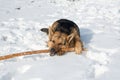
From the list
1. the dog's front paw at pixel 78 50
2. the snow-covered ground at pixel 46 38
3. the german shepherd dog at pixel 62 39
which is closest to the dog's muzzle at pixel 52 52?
the german shepherd dog at pixel 62 39

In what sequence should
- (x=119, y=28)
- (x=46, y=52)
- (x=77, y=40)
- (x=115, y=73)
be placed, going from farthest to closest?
1. (x=119, y=28)
2. (x=77, y=40)
3. (x=46, y=52)
4. (x=115, y=73)

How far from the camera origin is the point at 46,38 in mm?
8070

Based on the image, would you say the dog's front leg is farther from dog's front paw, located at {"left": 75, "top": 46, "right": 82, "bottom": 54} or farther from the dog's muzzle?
the dog's muzzle

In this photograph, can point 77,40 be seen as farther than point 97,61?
Yes

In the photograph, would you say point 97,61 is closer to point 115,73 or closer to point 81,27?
point 115,73

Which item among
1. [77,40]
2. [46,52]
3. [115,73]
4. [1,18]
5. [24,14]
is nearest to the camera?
[115,73]

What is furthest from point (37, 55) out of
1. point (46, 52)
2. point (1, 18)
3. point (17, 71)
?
point (1, 18)

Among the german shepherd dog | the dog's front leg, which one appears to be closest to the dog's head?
the german shepherd dog

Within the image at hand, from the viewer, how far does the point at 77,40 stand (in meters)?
7.26

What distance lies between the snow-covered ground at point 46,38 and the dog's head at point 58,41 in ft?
0.71

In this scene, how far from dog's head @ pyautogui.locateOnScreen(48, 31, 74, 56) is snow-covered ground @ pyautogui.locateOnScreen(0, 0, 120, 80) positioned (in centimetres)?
22

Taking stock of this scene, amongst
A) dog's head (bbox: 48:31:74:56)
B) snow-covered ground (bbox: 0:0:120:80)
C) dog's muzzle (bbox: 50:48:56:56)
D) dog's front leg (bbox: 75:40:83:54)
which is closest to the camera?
snow-covered ground (bbox: 0:0:120:80)

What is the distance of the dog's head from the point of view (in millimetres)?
6775

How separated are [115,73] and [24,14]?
6039 mm
